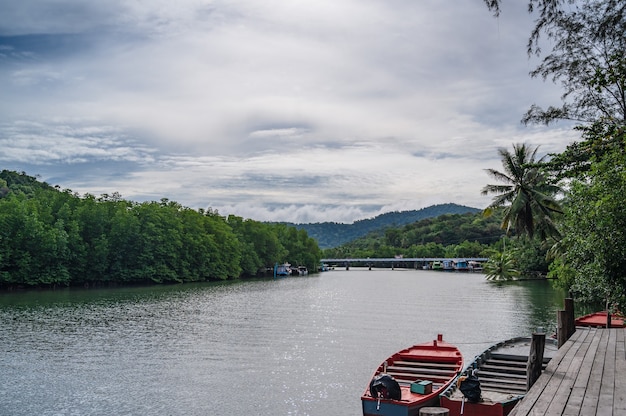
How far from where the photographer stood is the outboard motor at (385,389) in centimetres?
1462

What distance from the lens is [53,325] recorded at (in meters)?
35.5

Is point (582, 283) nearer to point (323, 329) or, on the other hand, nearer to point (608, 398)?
point (608, 398)

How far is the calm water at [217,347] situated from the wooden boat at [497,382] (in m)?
4.37

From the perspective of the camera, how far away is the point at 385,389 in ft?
48.0

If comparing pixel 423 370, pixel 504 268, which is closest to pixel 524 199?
pixel 423 370

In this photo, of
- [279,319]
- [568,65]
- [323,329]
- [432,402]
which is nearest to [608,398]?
[432,402]

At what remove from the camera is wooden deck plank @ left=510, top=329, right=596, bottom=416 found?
8.41 m

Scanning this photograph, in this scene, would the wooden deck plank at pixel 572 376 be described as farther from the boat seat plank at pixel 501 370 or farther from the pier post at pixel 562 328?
the boat seat plank at pixel 501 370

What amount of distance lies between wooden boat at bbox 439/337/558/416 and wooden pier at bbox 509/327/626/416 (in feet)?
6.36

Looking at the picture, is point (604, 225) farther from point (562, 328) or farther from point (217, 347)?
point (217, 347)

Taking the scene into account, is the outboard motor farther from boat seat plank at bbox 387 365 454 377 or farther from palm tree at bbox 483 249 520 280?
palm tree at bbox 483 249 520 280

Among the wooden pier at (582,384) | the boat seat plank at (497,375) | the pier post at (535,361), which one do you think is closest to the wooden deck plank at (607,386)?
the wooden pier at (582,384)

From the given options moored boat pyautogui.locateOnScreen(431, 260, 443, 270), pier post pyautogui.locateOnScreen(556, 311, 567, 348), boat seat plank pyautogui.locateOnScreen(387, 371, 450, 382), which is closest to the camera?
pier post pyautogui.locateOnScreen(556, 311, 567, 348)

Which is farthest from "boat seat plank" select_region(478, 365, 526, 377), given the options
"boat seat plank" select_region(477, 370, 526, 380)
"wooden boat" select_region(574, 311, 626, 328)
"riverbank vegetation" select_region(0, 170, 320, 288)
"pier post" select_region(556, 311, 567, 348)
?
"riverbank vegetation" select_region(0, 170, 320, 288)
